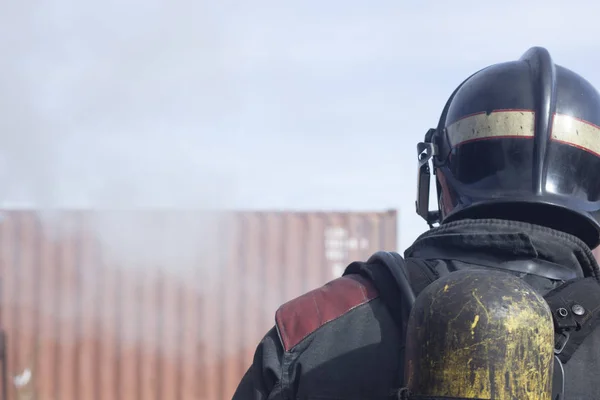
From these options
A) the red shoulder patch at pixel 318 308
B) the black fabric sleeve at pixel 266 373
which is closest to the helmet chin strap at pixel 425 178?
the red shoulder patch at pixel 318 308

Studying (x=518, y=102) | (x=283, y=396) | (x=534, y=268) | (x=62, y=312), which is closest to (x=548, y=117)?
(x=518, y=102)

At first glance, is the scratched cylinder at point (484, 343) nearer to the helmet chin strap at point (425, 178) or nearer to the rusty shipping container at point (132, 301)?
the helmet chin strap at point (425, 178)

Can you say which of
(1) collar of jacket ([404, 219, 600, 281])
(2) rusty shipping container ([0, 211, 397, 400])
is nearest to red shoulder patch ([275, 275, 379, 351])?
(1) collar of jacket ([404, 219, 600, 281])

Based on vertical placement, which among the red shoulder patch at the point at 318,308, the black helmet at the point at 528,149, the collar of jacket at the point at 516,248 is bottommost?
the red shoulder patch at the point at 318,308

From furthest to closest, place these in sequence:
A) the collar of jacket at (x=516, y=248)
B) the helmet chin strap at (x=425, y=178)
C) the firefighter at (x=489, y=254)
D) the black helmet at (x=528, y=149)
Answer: the helmet chin strap at (x=425, y=178) → the black helmet at (x=528, y=149) → the collar of jacket at (x=516, y=248) → the firefighter at (x=489, y=254)

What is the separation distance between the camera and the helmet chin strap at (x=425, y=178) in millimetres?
1957

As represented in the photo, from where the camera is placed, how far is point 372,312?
61.7 inches

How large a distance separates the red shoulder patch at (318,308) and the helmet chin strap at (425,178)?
47 cm

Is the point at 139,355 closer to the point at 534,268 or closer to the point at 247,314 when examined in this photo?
the point at 247,314

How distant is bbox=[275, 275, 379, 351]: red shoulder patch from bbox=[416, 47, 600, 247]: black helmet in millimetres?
323

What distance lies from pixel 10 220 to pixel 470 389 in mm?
7255

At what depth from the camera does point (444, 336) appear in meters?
1.23

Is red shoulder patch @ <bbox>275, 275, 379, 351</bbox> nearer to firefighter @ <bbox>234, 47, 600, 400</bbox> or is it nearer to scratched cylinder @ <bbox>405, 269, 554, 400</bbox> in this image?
firefighter @ <bbox>234, 47, 600, 400</bbox>

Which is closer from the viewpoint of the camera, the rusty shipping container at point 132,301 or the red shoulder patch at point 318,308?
the red shoulder patch at point 318,308
